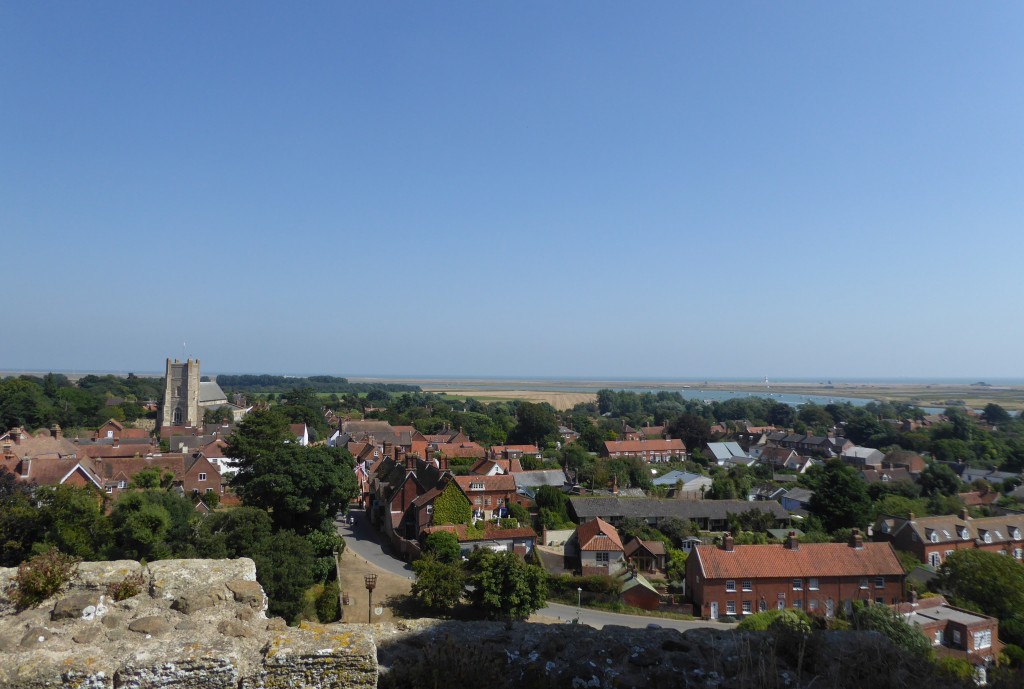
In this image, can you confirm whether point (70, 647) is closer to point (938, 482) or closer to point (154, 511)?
point (154, 511)

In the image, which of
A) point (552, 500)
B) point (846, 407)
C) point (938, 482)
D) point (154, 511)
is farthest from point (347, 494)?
point (846, 407)

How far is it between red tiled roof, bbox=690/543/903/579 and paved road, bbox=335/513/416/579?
561 inches

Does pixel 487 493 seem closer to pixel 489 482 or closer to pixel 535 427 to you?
pixel 489 482

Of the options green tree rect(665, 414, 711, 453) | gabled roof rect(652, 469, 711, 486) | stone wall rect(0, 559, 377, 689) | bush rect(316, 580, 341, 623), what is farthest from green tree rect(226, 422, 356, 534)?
green tree rect(665, 414, 711, 453)

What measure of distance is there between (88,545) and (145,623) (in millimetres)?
15127

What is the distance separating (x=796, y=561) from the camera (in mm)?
25703

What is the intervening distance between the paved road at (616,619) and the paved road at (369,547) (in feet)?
23.7

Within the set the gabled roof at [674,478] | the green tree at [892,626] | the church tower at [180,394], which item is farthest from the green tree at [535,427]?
the green tree at [892,626]

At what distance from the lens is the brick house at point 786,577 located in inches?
966

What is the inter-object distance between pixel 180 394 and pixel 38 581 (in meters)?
76.7

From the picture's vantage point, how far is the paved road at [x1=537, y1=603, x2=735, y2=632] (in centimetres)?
2211

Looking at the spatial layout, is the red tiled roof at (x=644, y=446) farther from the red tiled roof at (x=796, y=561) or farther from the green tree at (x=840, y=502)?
the red tiled roof at (x=796, y=561)

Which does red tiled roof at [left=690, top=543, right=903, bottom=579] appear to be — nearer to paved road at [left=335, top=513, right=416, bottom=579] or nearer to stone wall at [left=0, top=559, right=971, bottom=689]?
paved road at [left=335, top=513, right=416, bottom=579]

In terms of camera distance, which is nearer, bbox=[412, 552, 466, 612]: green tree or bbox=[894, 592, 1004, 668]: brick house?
bbox=[894, 592, 1004, 668]: brick house
